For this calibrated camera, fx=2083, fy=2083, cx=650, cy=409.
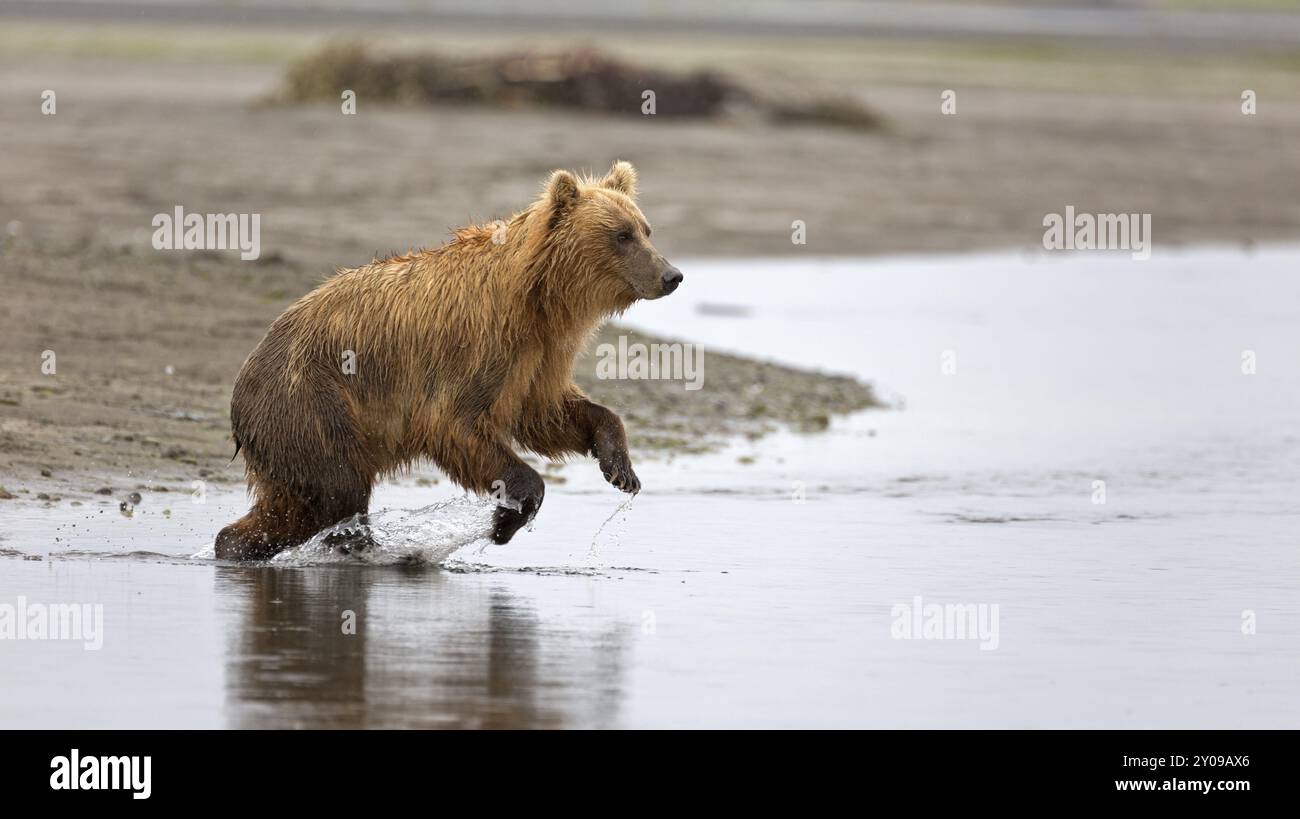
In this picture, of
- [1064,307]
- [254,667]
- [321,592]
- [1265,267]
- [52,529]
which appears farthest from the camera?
[1265,267]

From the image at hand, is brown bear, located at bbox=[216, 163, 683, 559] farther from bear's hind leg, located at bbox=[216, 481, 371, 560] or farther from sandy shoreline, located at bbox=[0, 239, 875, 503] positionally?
sandy shoreline, located at bbox=[0, 239, 875, 503]

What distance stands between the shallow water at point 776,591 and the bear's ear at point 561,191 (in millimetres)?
1350

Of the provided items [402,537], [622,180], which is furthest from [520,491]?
[622,180]

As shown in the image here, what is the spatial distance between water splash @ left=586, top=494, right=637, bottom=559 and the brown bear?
0.32 meters

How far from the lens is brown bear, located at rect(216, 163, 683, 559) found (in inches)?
334

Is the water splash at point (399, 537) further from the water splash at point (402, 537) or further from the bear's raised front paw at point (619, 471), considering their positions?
the bear's raised front paw at point (619, 471)

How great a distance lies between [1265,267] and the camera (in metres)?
23.6

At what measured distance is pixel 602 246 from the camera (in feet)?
28.6

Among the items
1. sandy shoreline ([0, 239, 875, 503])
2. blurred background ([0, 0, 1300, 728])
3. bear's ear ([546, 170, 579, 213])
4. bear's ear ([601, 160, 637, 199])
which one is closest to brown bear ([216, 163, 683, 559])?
bear's ear ([546, 170, 579, 213])
